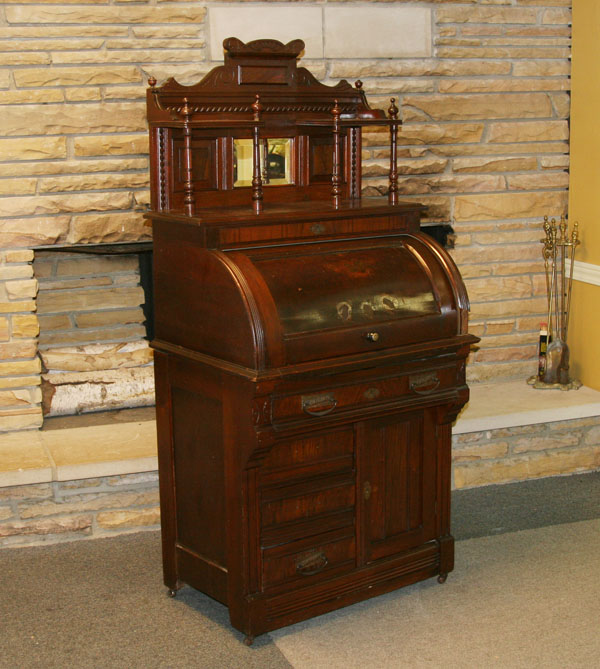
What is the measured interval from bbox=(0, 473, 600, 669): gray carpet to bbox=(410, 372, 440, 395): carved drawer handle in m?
0.66

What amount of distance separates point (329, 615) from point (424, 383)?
A: 2.47ft

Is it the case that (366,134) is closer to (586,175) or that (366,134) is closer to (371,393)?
(586,175)

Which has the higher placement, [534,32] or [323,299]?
[534,32]

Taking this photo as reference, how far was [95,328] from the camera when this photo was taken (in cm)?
411

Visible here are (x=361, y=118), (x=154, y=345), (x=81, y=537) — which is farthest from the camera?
(x=81, y=537)

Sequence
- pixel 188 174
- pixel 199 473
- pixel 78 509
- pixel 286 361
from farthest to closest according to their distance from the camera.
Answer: pixel 78 509, pixel 199 473, pixel 188 174, pixel 286 361

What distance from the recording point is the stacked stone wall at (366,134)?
3.50 meters

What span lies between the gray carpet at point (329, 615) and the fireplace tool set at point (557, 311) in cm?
78

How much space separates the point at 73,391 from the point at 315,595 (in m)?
1.56

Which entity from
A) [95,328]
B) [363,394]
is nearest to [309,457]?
[363,394]

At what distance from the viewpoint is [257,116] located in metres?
2.83

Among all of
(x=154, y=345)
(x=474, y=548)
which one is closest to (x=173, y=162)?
(x=154, y=345)

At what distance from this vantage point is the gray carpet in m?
2.74

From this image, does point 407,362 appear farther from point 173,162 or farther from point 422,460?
point 173,162
